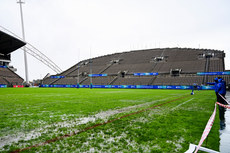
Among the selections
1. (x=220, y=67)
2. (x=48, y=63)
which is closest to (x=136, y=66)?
(x=220, y=67)

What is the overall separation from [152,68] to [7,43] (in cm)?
4718

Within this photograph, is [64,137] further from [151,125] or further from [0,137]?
[151,125]

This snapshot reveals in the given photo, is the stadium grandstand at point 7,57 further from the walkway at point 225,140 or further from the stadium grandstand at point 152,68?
the walkway at point 225,140

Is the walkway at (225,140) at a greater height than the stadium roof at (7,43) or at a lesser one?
lesser

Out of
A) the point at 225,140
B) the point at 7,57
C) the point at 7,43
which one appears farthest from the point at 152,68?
the point at 7,57

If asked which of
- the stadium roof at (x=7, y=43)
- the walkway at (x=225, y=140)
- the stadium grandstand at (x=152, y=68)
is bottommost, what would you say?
the walkway at (x=225, y=140)

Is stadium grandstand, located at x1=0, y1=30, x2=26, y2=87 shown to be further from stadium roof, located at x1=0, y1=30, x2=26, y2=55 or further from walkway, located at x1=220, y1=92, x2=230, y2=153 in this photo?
walkway, located at x1=220, y1=92, x2=230, y2=153

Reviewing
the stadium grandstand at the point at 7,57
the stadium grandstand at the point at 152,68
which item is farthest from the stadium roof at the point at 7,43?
the stadium grandstand at the point at 152,68

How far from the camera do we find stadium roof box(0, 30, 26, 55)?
139 feet

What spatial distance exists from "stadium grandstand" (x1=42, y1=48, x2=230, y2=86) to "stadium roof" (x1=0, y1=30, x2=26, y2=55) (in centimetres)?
1718

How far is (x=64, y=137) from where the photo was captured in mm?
3547

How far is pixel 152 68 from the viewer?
48.3 m

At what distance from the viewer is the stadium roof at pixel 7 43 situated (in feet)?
139

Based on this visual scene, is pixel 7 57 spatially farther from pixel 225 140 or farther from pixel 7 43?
pixel 225 140
